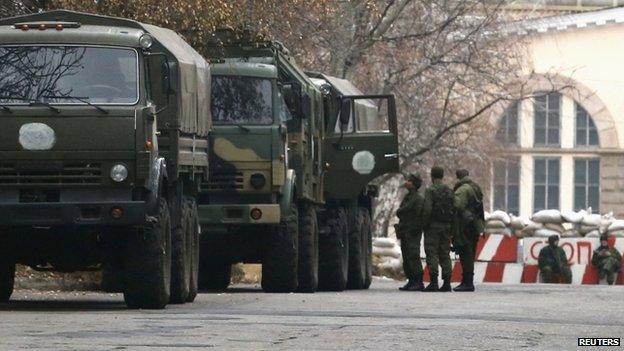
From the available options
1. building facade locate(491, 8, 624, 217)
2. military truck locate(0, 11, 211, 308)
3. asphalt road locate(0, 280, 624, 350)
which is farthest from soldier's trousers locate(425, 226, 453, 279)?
building facade locate(491, 8, 624, 217)

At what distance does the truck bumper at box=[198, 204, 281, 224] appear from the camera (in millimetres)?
25094

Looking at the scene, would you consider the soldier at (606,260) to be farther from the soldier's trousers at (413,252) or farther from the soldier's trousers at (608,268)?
the soldier's trousers at (413,252)

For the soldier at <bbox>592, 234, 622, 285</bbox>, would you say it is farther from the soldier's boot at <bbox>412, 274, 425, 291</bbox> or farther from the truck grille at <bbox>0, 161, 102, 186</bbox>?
the truck grille at <bbox>0, 161, 102, 186</bbox>

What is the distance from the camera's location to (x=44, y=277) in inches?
1053

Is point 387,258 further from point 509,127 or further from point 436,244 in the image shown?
point 509,127

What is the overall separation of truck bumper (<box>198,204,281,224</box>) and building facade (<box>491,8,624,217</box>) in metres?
44.8

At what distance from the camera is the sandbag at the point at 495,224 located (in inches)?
1909

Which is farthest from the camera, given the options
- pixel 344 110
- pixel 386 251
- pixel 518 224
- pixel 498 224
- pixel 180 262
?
pixel 518 224

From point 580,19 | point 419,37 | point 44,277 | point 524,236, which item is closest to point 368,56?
point 419,37

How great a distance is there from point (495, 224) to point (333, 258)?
19.8m

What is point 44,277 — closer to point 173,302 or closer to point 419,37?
point 173,302

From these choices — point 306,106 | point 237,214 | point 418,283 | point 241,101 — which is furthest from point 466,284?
point 241,101

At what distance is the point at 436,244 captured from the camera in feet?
93.8

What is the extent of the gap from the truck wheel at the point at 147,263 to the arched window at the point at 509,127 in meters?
45.1
